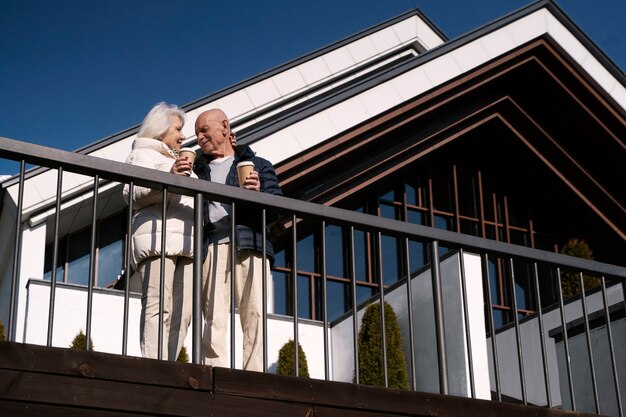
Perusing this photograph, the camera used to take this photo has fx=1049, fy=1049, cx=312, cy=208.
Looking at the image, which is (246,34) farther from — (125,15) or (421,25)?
(421,25)

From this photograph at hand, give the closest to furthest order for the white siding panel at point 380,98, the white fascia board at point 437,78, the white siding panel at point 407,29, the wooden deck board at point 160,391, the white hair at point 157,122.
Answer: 1. the wooden deck board at point 160,391
2. the white hair at point 157,122
3. the white fascia board at point 437,78
4. the white siding panel at point 380,98
5. the white siding panel at point 407,29

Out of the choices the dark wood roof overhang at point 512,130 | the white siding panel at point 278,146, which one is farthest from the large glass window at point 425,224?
the white siding panel at point 278,146

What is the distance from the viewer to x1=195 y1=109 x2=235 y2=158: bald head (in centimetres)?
613

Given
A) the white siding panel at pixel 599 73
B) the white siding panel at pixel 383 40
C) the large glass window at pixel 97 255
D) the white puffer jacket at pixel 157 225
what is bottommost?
the white puffer jacket at pixel 157 225

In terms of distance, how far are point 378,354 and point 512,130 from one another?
5.42m

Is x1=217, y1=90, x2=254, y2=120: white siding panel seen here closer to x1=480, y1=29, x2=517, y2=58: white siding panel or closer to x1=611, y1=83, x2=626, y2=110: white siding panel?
x1=480, y1=29, x2=517, y2=58: white siding panel

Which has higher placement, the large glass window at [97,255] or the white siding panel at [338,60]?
the white siding panel at [338,60]

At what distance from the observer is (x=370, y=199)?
1365 cm

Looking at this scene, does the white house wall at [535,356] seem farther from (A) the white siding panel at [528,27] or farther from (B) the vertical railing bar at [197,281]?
(B) the vertical railing bar at [197,281]

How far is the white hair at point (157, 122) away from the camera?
6012 mm

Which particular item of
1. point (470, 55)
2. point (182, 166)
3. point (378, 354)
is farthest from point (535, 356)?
point (182, 166)

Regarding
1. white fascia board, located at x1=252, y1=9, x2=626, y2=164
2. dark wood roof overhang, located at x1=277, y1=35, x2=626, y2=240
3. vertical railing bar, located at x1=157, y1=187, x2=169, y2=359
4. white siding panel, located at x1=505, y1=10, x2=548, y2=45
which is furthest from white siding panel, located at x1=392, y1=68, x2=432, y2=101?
vertical railing bar, located at x1=157, y1=187, x2=169, y2=359

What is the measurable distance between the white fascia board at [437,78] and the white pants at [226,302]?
19.1 ft

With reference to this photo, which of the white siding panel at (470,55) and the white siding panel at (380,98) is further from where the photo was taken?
the white siding panel at (470,55)
